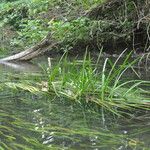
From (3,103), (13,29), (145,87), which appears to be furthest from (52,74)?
(13,29)

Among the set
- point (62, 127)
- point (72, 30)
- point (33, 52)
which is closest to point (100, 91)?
point (62, 127)

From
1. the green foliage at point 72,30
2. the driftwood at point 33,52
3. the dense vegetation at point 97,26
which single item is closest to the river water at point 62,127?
the dense vegetation at point 97,26

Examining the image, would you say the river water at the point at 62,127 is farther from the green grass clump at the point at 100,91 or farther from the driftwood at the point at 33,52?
the driftwood at the point at 33,52

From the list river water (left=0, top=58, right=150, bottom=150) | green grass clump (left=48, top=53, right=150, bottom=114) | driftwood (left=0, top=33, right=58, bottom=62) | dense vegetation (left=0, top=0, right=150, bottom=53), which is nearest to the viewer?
river water (left=0, top=58, right=150, bottom=150)

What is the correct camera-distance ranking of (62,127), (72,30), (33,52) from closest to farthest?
(62,127), (33,52), (72,30)

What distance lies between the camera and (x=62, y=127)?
2.30m

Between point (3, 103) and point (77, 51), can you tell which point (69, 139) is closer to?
point (3, 103)

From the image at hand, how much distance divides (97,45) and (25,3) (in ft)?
11.7

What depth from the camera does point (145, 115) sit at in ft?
8.43

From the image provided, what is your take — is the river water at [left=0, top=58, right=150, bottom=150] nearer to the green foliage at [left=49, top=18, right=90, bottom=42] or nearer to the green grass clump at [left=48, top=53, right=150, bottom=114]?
the green grass clump at [left=48, top=53, right=150, bottom=114]

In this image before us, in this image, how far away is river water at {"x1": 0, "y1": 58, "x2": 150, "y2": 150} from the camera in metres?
2.00

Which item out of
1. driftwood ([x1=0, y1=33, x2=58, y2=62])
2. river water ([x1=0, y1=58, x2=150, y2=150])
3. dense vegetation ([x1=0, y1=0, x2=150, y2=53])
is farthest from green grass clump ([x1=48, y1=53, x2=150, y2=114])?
driftwood ([x1=0, y1=33, x2=58, y2=62])

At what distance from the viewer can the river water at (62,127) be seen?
2.00 m

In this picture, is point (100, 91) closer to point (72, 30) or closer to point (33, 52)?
point (33, 52)
